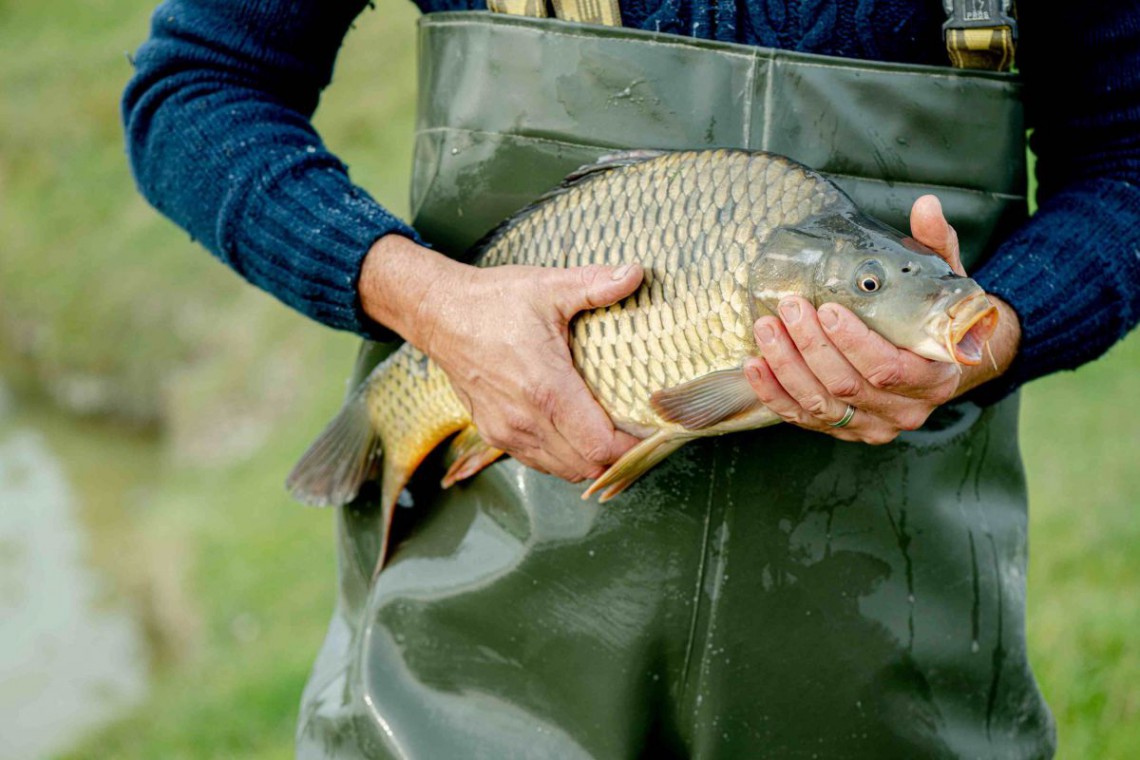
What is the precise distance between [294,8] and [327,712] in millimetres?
925

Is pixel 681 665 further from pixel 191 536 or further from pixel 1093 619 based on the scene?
pixel 191 536

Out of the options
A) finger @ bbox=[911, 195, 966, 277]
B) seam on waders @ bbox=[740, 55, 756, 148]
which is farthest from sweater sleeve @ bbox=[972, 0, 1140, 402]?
seam on waders @ bbox=[740, 55, 756, 148]

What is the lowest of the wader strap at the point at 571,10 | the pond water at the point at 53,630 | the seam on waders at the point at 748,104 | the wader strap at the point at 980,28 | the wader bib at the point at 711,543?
the pond water at the point at 53,630

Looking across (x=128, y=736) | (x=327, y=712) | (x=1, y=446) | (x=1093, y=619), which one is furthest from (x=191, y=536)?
(x=327, y=712)

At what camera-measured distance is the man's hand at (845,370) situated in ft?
4.25

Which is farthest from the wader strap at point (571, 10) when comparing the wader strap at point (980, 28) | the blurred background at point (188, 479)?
the blurred background at point (188, 479)

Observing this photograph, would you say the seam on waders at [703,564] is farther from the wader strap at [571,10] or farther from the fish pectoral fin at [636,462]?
the wader strap at [571,10]

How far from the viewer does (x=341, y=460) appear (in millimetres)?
1737

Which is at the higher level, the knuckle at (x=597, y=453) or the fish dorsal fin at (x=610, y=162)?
the fish dorsal fin at (x=610, y=162)

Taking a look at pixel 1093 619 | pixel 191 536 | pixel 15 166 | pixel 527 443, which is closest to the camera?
pixel 527 443

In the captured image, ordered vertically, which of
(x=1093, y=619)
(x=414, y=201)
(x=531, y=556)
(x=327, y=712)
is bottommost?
(x=1093, y=619)

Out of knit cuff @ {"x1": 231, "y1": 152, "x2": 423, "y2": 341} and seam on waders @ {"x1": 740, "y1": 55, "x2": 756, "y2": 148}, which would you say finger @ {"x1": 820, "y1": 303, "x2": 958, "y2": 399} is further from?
knit cuff @ {"x1": 231, "y1": 152, "x2": 423, "y2": 341}

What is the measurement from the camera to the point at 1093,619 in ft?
11.0

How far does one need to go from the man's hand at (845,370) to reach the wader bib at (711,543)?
7.2 inches
